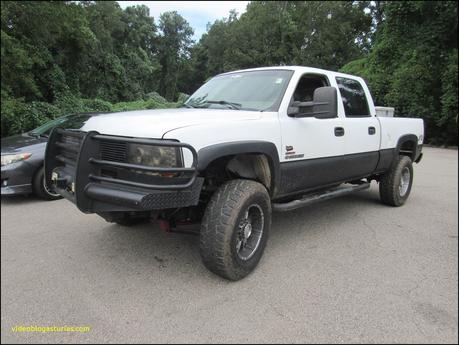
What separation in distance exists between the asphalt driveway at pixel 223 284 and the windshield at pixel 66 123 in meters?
0.63

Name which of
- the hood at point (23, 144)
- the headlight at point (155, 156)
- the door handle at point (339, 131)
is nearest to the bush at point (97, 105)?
the hood at point (23, 144)

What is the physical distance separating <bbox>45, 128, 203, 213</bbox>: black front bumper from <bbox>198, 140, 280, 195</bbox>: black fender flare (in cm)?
16

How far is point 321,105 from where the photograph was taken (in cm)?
370

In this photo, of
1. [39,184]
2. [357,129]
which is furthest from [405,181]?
[39,184]

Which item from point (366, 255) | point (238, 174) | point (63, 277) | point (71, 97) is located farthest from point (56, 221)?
point (366, 255)

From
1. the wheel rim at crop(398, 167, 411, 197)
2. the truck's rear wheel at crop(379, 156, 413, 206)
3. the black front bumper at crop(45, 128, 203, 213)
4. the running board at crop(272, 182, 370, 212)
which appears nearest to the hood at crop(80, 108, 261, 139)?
the black front bumper at crop(45, 128, 203, 213)

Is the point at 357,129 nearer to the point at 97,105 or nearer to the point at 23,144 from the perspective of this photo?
the point at 97,105

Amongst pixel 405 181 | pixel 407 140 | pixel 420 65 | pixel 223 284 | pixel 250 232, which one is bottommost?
pixel 223 284

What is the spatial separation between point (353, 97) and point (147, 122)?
327cm

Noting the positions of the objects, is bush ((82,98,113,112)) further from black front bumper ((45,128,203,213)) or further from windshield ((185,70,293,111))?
windshield ((185,70,293,111))

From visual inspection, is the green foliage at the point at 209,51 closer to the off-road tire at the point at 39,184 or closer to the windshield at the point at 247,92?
the windshield at the point at 247,92

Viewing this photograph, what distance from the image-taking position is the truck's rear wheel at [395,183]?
583 cm

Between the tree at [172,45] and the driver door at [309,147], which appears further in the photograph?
the tree at [172,45]

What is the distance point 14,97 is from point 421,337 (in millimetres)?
3152
